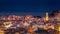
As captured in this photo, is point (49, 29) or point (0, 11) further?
point (0, 11)

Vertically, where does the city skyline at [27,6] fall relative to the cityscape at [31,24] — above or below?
above

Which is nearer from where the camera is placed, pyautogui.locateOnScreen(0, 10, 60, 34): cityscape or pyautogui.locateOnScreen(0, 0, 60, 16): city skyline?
pyautogui.locateOnScreen(0, 10, 60, 34): cityscape

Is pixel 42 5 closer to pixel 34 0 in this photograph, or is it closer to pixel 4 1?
pixel 34 0

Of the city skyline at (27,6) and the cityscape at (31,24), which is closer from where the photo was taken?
the cityscape at (31,24)

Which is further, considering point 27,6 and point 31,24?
point 27,6

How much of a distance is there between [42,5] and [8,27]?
602mm

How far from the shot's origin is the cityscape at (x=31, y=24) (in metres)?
1.70

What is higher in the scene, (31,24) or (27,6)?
(27,6)

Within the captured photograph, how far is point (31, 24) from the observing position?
177 cm

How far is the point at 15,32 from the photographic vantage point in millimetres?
1717

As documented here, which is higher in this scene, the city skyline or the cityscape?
the city skyline

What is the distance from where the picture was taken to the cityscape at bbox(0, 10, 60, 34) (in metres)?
1.70

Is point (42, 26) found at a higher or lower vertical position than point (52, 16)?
lower

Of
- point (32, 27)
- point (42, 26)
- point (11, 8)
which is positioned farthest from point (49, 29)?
point (11, 8)
